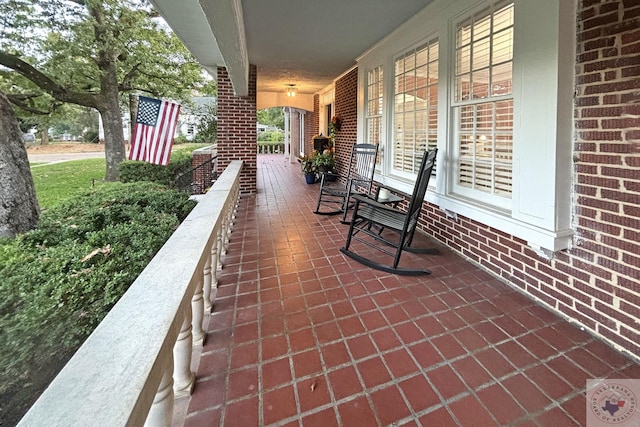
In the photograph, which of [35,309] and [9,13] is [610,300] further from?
[9,13]

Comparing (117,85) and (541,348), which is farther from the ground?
(117,85)

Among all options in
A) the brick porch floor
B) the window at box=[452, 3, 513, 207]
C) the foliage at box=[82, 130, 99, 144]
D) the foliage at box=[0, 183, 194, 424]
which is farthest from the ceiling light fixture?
the foliage at box=[82, 130, 99, 144]

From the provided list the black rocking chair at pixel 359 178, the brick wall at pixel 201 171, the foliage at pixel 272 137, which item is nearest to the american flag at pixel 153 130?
the black rocking chair at pixel 359 178

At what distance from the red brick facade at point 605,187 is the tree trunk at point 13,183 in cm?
563

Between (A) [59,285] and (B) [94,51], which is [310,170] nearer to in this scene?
(A) [59,285]

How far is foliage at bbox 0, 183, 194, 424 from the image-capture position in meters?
1.63

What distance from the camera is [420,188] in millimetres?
2742

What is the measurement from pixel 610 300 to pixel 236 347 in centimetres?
202

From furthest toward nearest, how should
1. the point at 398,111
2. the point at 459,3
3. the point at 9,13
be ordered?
the point at 9,13 → the point at 398,111 → the point at 459,3

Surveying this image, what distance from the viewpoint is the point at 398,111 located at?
4.23 m

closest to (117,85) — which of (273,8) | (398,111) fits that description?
(273,8)

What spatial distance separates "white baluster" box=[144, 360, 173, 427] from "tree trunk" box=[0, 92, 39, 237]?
4.50 meters

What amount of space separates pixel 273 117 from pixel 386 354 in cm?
2940

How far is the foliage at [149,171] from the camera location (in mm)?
7570
